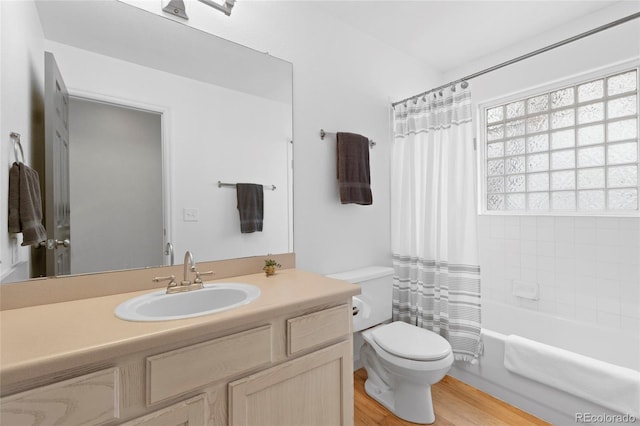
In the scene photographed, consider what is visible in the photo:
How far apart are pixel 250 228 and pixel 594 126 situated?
255cm

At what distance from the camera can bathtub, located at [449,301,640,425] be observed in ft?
4.99

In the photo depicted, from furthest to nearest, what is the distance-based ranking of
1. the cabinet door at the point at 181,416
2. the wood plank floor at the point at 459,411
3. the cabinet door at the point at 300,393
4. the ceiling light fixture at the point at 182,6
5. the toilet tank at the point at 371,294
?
the toilet tank at the point at 371,294 < the wood plank floor at the point at 459,411 < the ceiling light fixture at the point at 182,6 < the cabinet door at the point at 300,393 < the cabinet door at the point at 181,416

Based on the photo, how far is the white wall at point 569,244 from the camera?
1936 millimetres

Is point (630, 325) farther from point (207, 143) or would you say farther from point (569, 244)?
point (207, 143)

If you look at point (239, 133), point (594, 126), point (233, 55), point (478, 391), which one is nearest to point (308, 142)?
point (239, 133)

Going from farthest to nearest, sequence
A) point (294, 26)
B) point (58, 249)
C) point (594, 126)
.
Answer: point (594, 126), point (294, 26), point (58, 249)

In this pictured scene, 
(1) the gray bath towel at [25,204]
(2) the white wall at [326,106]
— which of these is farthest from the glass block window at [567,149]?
(1) the gray bath towel at [25,204]

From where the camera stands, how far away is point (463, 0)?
6.22ft

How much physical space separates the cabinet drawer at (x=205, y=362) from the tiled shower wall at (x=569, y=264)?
2.31 meters

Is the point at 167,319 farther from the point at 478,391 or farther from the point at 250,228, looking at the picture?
the point at 478,391

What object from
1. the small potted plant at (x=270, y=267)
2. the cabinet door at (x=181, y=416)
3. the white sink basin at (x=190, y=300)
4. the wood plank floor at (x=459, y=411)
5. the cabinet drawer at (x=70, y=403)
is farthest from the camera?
the wood plank floor at (x=459, y=411)

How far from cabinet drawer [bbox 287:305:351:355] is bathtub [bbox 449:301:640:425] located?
1.19 meters

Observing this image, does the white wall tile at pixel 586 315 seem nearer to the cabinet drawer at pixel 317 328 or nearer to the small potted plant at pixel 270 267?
the cabinet drawer at pixel 317 328

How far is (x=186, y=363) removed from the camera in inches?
32.7
